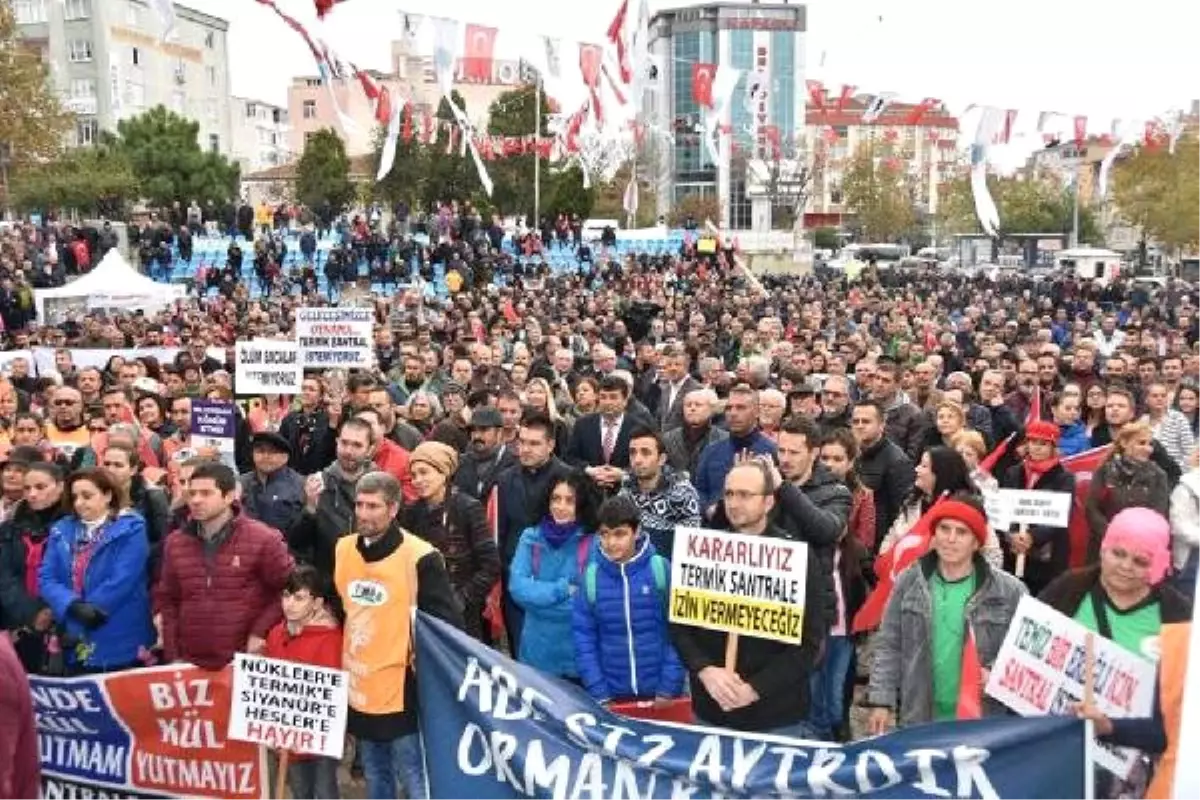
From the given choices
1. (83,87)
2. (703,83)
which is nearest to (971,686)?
(703,83)

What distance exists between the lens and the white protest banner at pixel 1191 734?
335cm

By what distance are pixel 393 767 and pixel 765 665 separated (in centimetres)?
162

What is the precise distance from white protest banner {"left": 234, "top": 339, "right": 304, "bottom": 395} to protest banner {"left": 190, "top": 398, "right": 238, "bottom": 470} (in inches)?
70.5

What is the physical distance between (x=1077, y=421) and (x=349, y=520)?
5.40 metres

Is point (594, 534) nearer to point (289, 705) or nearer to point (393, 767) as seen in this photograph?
point (393, 767)

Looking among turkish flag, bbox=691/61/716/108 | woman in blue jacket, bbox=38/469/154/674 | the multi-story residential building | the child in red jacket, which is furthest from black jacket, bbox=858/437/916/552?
the multi-story residential building

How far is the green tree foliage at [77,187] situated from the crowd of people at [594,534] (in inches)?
1564

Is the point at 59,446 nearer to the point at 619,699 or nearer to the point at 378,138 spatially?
the point at 619,699

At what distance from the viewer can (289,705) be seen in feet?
16.6

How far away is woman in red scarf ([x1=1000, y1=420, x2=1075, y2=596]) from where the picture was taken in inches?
266

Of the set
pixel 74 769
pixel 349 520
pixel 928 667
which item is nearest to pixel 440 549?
pixel 349 520

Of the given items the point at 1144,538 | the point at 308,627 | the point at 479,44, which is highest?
the point at 479,44

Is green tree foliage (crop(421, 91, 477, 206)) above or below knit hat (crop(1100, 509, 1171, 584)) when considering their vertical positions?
above

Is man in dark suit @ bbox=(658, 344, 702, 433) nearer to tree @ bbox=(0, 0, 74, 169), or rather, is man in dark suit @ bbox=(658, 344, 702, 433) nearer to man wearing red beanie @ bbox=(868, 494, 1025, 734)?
man wearing red beanie @ bbox=(868, 494, 1025, 734)
